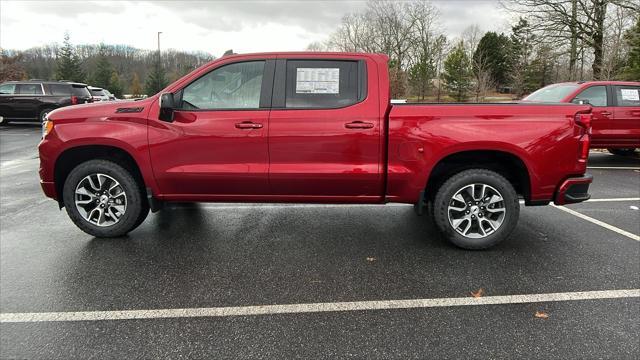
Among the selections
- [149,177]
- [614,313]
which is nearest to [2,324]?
[149,177]

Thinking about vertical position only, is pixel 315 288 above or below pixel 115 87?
below

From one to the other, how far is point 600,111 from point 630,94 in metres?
0.80

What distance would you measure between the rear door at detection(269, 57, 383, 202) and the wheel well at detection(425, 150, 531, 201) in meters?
0.64

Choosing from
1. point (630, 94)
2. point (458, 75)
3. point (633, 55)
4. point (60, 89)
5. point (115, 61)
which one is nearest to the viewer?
point (630, 94)

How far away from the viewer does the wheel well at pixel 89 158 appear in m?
4.34

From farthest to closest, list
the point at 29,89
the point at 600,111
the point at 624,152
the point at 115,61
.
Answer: the point at 115,61, the point at 29,89, the point at 624,152, the point at 600,111

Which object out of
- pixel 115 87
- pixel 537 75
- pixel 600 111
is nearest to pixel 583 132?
pixel 600 111

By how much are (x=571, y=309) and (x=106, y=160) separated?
441cm

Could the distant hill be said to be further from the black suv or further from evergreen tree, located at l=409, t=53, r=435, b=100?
the black suv

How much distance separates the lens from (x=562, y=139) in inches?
154

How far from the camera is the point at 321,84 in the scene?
409 centimetres

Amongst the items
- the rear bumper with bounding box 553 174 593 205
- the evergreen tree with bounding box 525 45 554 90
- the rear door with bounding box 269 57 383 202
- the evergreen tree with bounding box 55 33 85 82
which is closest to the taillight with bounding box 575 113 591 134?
the rear bumper with bounding box 553 174 593 205

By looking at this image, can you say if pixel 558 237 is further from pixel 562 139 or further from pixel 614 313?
pixel 614 313

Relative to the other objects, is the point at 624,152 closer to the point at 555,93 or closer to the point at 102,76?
the point at 555,93
